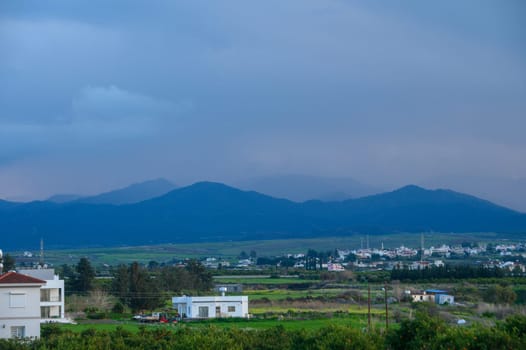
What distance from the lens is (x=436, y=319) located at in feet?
64.0

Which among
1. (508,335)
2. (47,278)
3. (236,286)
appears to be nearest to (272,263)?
(236,286)


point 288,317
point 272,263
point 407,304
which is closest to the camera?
point 288,317

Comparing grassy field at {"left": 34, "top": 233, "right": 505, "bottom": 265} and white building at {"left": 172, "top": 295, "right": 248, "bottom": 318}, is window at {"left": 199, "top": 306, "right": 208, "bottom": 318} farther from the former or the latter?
grassy field at {"left": 34, "top": 233, "right": 505, "bottom": 265}

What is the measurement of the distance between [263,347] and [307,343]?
14.6 feet

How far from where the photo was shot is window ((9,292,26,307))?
32.1 metres

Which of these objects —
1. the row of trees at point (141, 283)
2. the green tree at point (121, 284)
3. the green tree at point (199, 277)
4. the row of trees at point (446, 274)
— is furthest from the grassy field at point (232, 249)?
the green tree at point (121, 284)

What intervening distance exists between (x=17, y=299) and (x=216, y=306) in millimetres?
19216

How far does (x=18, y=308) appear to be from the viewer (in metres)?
32.2

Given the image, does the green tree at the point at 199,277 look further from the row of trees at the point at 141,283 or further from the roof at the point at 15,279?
the roof at the point at 15,279

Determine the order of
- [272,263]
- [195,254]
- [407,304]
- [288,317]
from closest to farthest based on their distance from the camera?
1. [288,317]
2. [407,304]
3. [272,263]
4. [195,254]

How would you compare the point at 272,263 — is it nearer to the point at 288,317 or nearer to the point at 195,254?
the point at 195,254

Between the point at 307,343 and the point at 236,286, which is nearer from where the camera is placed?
the point at 307,343

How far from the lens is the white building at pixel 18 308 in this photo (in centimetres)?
3200

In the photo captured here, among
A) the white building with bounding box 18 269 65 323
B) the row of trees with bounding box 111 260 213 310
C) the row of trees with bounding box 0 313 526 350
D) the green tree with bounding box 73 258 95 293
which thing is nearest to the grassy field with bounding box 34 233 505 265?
the row of trees with bounding box 111 260 213 310
